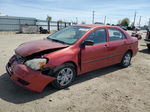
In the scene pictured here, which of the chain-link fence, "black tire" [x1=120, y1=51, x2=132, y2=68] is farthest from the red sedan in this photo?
the chain-link fence

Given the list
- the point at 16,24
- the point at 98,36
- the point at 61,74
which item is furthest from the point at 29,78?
the point at 16,24

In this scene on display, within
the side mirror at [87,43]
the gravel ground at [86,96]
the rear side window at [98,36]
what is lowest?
the gravel ground at [86,96]

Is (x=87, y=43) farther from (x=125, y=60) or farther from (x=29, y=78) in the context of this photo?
(x=125, y=60)

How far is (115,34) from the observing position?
185 inches

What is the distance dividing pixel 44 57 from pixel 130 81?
261cm

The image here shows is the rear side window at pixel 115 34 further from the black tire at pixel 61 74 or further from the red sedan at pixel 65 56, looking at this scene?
the black tire at pixel 61 74

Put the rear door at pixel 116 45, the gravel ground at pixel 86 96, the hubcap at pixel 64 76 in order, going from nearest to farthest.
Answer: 1. the gravel ground at pixel 86 96
2. the hubcap at pixel 64 76
3. the rear door at pixel 116 45

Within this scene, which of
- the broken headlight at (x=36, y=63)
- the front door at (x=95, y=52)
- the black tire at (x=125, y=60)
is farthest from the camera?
the black tire at (x=125, y=60)

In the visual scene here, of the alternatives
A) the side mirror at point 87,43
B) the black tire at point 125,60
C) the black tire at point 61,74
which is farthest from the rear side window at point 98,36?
the black tire at point 125,60

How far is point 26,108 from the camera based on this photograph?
2719mm

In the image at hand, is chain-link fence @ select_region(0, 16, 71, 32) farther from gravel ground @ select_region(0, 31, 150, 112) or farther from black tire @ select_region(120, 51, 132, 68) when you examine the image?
gravel ground @ select_region(0, 31, 150, 112)

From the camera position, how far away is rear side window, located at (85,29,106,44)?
3965 millimetres

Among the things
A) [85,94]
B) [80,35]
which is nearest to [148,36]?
[80,35]

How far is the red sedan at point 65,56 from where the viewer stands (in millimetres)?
2967
